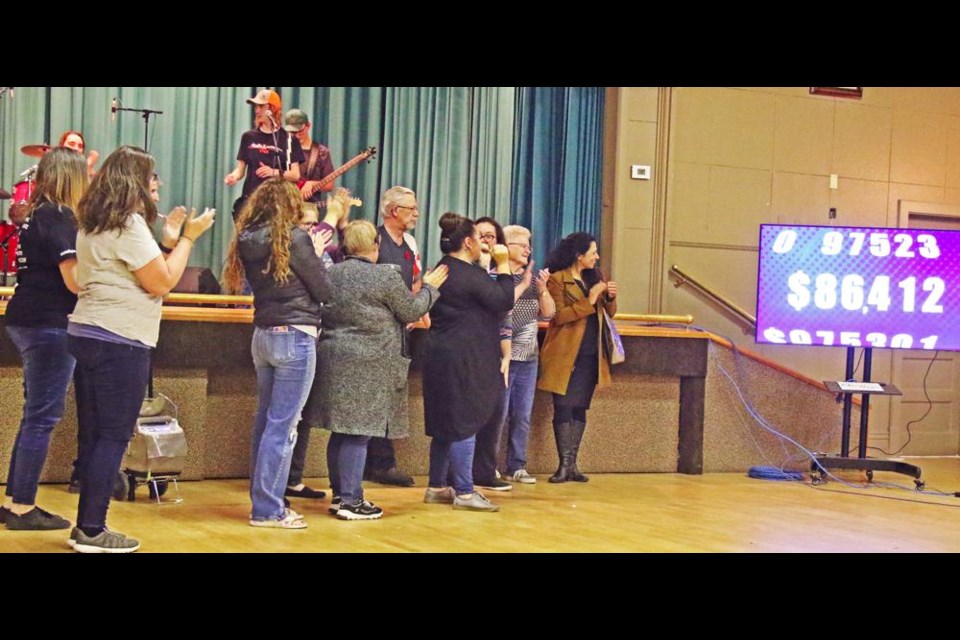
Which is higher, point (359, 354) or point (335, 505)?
point (359, 354)

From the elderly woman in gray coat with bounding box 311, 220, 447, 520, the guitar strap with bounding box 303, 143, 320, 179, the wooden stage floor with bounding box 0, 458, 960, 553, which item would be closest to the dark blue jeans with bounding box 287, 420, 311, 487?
the wooden stage floor with bounding box 0, 458, 960, 553

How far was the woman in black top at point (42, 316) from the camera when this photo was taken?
3.97 meters

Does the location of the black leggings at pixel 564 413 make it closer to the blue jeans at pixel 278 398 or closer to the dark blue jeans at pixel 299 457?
the dark blue jeans at pixel 299 457

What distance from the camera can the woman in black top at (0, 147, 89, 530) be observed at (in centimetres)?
397

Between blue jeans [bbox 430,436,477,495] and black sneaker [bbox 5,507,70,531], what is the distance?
62.7 inches

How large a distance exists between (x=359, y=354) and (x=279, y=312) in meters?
0.46

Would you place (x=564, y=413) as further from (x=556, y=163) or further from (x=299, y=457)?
(x=556, y=163)

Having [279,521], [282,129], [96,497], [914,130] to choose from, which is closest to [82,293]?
[96,497]

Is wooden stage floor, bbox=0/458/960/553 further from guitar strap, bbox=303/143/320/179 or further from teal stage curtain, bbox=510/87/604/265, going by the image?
teal stage curtain, bbox=510/87/604/265

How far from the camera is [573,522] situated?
15.6 ft

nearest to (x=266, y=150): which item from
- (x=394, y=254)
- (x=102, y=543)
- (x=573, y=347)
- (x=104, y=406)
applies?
(x=394, y=254)

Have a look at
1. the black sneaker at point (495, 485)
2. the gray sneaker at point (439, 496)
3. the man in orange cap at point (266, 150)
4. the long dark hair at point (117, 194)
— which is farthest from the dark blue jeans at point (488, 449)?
the long dark hair at point (117, 194)

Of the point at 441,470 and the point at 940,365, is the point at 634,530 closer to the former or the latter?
the point at 441,470

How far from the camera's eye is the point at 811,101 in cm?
891
